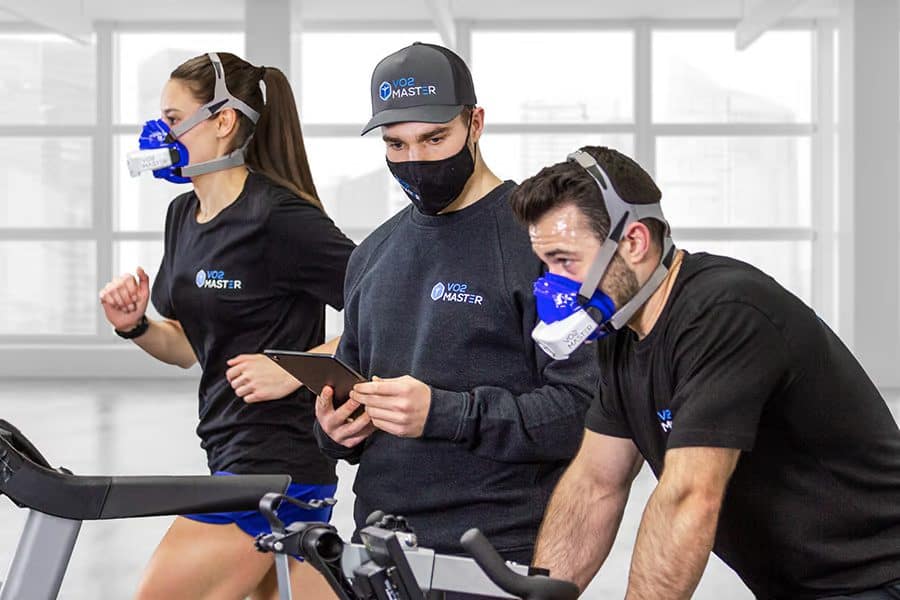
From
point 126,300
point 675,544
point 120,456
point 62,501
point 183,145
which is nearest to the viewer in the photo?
point 62,501

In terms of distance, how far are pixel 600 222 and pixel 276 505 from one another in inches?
25.6

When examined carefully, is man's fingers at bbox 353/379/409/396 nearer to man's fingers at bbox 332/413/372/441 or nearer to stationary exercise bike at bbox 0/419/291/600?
man's fingers at bbox 332/413/372/441

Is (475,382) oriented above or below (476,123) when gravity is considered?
below

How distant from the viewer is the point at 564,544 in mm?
1873

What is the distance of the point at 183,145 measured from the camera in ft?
7.98

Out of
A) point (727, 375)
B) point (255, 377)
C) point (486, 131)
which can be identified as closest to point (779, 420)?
point (727, 375)

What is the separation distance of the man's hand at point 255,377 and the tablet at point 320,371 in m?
0.22

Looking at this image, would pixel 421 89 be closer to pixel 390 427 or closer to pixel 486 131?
pixel 390 427

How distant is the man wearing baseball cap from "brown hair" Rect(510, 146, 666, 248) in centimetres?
20

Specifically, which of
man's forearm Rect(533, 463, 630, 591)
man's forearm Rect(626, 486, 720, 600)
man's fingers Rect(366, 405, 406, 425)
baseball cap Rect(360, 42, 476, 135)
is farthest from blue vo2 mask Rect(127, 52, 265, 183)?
man's forearm Rect(626, 486, 720, 600)

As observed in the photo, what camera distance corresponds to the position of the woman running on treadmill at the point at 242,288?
2230 millimetres

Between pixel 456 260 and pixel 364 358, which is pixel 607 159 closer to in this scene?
pixel 456 260

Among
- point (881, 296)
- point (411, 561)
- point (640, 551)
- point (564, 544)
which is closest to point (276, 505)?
point (411, 561)

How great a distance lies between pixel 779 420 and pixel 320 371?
746 millimetres
